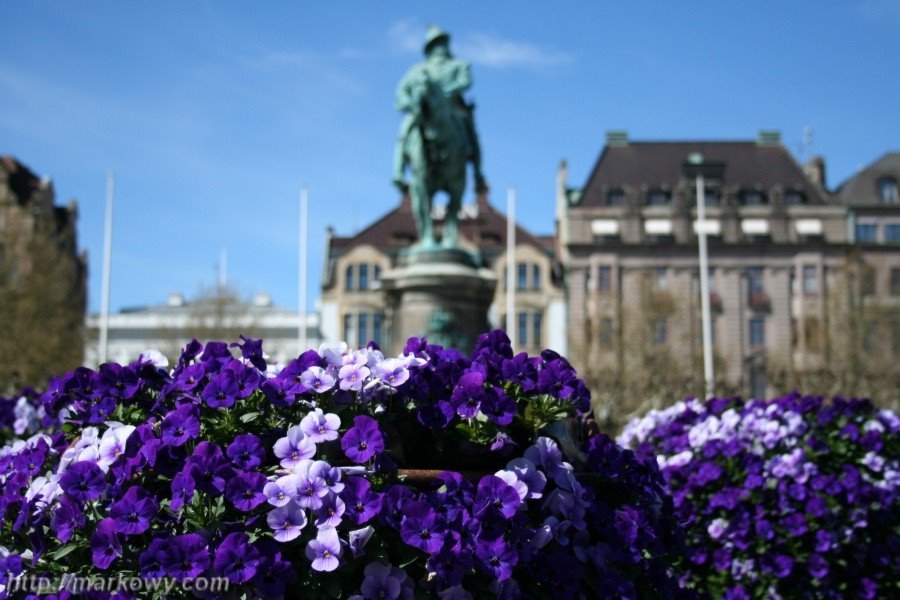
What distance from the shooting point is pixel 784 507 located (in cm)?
688

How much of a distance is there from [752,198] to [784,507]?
200 ft

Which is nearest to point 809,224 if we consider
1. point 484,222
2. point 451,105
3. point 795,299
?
point 795,299

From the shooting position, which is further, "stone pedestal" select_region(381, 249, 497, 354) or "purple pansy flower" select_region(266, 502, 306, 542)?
"stone pedestal" select_region(381, 249, 497, 354)

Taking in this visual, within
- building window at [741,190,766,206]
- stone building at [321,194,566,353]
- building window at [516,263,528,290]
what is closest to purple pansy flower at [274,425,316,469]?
stone building at [321,194,566,353]

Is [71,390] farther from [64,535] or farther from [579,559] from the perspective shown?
[579,559]

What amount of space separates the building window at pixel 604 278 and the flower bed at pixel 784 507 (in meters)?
55.1

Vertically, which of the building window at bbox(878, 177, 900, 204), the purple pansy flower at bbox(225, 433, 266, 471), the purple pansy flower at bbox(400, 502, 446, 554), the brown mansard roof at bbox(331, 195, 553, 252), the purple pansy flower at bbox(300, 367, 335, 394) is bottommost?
the purple pansy flower at bbox(400, 502, 446, 554)

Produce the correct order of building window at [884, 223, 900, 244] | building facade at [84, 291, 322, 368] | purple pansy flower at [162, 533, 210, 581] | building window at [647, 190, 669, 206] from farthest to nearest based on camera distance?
1. building window at [884, 223, 900, 244]
2. building window at [647, 190, 669, 206]
3. building facade at [84, 291, 322, 368]
4. purple pansy flower at [162, 533, 210, 581]

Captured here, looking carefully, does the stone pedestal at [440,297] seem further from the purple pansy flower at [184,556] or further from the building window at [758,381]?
the building window at [758,381]

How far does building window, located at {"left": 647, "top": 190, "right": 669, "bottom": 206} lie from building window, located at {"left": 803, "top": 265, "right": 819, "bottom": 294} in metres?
9.42

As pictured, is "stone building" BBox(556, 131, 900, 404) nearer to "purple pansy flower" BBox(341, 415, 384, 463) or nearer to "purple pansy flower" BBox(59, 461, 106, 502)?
"purple pansy flower" BBox(341, 415, 384, 463)

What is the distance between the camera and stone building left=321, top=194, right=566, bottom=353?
61875 millimetres

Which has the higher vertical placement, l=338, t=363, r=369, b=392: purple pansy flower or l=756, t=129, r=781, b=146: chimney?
l=756, t=129, r=781, b=146: chimney

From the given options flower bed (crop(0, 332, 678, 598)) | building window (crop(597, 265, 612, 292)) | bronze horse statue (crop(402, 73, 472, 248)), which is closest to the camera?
flower bed (crop(0, 332, 678, 598))
